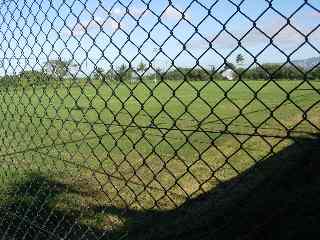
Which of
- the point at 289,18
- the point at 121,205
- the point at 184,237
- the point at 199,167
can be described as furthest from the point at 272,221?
the point at 199,167

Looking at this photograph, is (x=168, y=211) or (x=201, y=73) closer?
(x=201, y=73)

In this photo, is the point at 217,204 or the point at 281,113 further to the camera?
the point at 281,113

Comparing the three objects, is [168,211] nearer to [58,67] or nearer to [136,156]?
[58,67]

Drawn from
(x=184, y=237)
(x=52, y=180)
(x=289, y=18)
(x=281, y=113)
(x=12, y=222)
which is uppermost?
(x=281, y=113)

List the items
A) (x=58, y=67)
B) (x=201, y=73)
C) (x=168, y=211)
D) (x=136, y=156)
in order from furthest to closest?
(x=136, y=156), (x=168, y=211), (x=58, y=67), (x=201, y=73)

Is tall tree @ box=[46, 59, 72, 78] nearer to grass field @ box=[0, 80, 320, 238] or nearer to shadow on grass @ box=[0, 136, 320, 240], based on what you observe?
grass field @ box=[0, 80, 320, 238]

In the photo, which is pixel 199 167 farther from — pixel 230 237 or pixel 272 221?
pixel 272 221

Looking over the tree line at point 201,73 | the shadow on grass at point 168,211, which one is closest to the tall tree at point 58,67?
the tree line at point 201,73

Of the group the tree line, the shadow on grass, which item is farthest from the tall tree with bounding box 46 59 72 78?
the shadow on grass

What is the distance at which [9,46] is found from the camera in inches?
162

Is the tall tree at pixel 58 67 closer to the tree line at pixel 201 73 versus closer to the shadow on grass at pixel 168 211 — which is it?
the tree line at pixel 201 73

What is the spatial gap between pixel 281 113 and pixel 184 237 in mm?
12023

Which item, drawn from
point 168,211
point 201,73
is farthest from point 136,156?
point 201,73

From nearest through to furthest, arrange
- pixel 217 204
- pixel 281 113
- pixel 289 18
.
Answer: pixel 289 18
pixel 217 204
pixel 281 113
